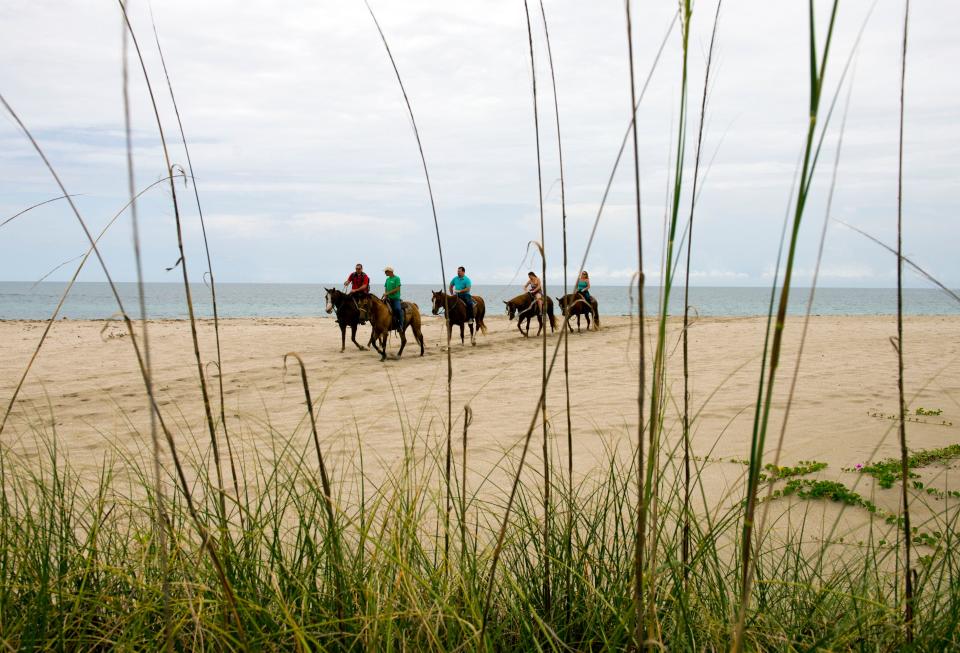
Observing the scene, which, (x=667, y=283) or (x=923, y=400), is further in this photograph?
(x=923, y=400)

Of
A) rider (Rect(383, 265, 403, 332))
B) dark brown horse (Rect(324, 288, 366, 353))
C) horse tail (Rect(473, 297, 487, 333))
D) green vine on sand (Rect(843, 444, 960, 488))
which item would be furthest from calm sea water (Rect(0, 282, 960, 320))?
green vine on sand (Rect(843, 444, 960, 488))

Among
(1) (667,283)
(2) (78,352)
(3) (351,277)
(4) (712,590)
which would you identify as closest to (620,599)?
(4) (712,590)

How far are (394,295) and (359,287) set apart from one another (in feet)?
2.39

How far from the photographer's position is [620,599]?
1.74 meters

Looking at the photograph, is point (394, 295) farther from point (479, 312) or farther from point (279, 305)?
point (279, 305)

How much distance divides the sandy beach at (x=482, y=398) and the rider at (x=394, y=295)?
2.72 feet

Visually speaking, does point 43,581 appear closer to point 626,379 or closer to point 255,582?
point 255,582

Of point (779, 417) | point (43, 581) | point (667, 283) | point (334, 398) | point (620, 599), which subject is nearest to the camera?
point (667, 283)

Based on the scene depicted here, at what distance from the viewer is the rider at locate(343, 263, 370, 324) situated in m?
12.9

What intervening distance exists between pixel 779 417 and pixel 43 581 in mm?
7042

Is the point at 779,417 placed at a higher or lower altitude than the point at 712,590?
lower

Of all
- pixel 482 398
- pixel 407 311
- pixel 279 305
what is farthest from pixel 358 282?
pixel 279 305

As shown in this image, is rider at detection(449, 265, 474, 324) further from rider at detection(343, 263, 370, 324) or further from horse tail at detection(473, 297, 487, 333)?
rider at detection(343, 263, 370, 324)

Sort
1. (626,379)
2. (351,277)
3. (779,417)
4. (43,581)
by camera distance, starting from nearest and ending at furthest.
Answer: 1. (43,581)
2. (779,417)
3. (626,379)
4. (351,277)
